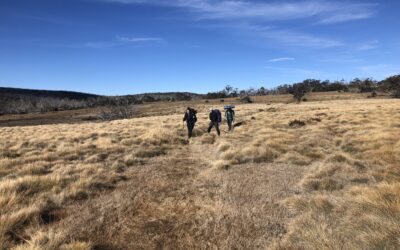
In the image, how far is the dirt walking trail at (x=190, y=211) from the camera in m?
5.66

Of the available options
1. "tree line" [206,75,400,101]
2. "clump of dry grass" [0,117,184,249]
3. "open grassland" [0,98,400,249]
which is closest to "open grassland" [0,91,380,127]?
"tree line" [206,75,400,101]

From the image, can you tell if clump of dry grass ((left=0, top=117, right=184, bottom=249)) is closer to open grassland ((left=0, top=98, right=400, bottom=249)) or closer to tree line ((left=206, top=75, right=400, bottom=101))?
open grassland ((left=0, top=98, right=400, bottom=249))

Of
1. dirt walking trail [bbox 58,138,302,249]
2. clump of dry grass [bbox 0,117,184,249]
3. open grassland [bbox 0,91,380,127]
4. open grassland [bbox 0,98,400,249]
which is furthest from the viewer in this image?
open grassland [bbox 0,91,380,127]

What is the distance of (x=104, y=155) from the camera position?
46.2ft

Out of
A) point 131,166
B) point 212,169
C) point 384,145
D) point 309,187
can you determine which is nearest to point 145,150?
point 131,166

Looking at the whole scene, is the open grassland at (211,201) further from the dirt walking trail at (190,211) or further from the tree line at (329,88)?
the tree line at (329,88)

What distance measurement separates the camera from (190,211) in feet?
22.9

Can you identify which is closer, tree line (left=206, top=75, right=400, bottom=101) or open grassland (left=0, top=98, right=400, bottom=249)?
open grassland (left=0, top=98, right=400, bottom=249)

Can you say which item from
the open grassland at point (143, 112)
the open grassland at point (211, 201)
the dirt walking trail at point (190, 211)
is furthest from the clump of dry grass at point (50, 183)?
the open grassland at point (143, 112)

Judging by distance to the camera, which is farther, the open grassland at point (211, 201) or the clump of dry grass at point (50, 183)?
the clump of dry grass at point (50, 183)

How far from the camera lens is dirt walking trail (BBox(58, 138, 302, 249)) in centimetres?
566

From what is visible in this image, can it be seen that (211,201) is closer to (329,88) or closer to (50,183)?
(50,183)

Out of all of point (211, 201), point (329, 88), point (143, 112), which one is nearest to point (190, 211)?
point (211, 201)

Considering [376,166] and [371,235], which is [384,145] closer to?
[376,166]
